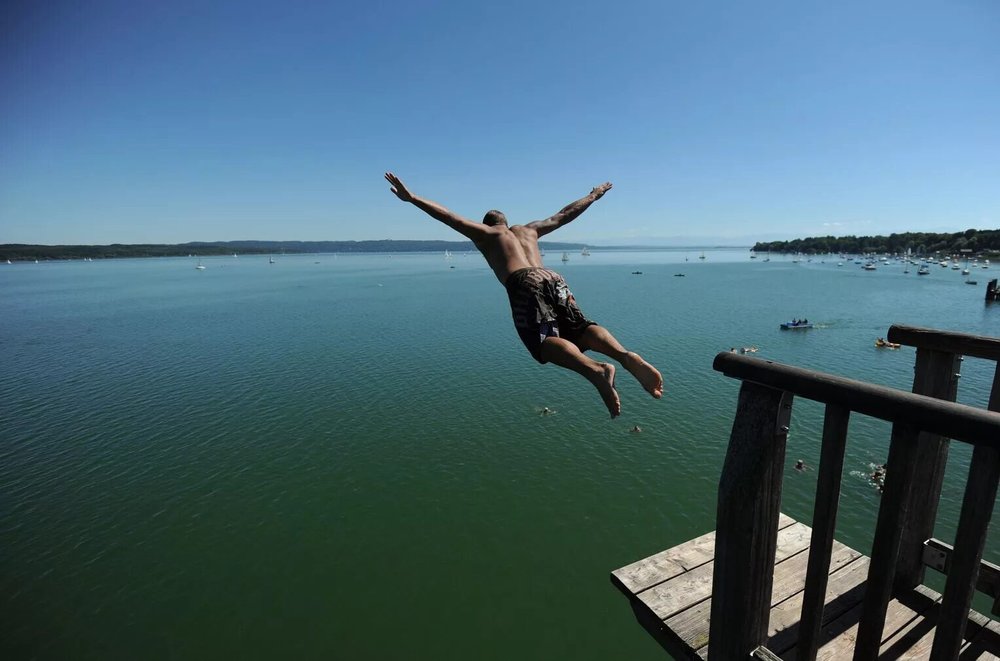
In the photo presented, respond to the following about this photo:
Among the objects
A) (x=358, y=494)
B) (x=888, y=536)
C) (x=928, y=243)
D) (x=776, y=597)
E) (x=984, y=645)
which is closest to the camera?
(x=888, y=536)

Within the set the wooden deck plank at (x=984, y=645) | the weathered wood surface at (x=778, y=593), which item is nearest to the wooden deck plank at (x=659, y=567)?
the weathered wood surface at (x=778, y=593)

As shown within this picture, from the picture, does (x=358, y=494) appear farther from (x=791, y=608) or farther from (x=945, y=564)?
(x=945, y=564)

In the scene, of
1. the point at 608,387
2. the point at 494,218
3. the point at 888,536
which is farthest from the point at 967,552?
the point at 494,218

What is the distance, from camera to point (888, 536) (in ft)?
7.31

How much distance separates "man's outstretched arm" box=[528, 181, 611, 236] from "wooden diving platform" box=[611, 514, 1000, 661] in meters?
3.84

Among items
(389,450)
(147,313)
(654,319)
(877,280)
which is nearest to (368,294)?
(147,313)

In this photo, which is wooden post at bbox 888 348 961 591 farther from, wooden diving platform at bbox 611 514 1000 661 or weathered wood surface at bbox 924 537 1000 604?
wooden diving platform at bbox 611 514 1000 661

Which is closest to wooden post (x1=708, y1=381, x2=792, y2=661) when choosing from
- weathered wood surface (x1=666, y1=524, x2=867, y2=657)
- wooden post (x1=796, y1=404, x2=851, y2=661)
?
wooden post (x1=796, y1=404, x2=851, y2=661)

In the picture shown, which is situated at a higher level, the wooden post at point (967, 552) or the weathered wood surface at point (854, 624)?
the wooden post at point (967, 552)

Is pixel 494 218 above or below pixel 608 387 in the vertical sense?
above

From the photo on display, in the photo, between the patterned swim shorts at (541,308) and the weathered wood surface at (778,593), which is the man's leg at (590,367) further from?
the weathered wood surface at (778,593)

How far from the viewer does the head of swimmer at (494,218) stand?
18.3 ft

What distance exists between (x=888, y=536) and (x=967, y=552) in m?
0.28

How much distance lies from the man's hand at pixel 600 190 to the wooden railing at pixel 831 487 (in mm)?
4073
